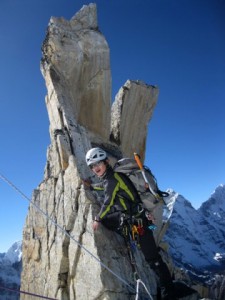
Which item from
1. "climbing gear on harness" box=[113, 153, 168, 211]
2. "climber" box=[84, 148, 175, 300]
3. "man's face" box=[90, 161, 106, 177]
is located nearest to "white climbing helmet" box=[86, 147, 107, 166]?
"climber" box=[84, 148, 175, 300]

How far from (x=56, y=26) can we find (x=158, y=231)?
20123 millimetres

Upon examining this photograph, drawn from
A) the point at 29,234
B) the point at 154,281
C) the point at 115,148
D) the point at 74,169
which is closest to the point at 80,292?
the point at 154,281

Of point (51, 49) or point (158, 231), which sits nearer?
point (51, 49)

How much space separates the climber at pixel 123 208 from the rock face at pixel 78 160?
4.02 ft

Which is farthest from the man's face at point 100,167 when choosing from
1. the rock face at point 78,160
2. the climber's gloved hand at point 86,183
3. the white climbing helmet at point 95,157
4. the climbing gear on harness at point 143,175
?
the climber's gloved hand at point 86,183

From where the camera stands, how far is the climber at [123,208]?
37.8 feet

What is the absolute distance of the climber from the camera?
11.5 meters

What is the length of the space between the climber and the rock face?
1224mm

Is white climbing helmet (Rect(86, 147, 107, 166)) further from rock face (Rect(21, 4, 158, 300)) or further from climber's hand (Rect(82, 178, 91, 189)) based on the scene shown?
climber's hand (Rect(82, 178, 91, 189))

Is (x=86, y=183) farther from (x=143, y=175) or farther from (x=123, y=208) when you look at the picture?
(x=143, y=175)

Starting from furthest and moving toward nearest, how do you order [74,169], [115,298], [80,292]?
1. [74,169]
2. [80,292]
3. [115,298]

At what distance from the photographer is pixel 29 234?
20.9m

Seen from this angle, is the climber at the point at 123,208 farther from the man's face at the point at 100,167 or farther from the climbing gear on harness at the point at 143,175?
the climbing gear on harness at the point at 143,175

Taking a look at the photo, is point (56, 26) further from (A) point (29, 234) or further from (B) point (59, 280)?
(B) point (59, 280)
